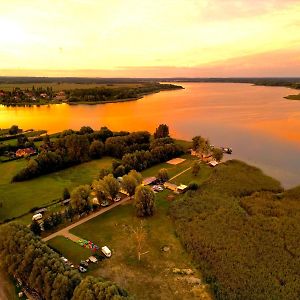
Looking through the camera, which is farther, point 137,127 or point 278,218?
point 137,127

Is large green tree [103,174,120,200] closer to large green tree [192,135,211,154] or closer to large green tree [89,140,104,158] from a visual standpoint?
large green tree [89,140,104,158]

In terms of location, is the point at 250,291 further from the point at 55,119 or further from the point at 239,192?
the point at 55,119

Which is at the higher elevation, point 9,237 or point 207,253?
point 9,237

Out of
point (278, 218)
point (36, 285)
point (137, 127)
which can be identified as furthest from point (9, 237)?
point (137, 127)

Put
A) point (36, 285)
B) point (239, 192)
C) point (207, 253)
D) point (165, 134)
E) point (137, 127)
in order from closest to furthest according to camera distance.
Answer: point (36, 285) < point (207, 253) < point (239, 192) < point (165, 134) < point (137, 127)

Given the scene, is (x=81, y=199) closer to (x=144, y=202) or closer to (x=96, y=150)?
(x=144, y=202)

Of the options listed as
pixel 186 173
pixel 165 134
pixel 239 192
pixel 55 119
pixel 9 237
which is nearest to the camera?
pixel 9 237

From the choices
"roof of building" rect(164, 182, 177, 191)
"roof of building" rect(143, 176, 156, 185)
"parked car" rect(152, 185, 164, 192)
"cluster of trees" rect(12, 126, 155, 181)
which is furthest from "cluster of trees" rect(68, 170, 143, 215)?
"cluster of trees" rect(12, 126, 155, 181)
